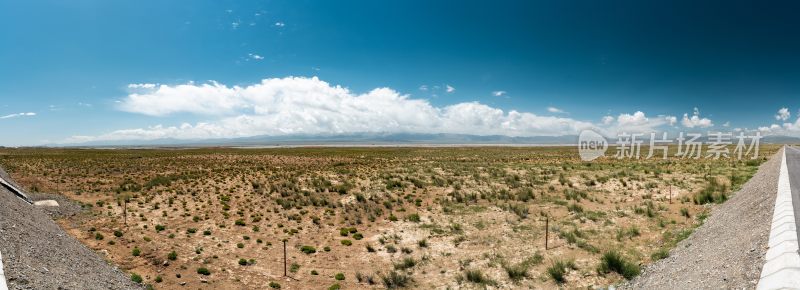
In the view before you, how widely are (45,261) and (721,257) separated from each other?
17882 mm

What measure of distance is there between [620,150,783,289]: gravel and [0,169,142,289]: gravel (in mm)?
14641

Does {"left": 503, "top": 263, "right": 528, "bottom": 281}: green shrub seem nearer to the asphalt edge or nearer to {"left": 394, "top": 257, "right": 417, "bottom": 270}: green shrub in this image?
{"left": 394, "top": 257, "right": 417, "bottom": 270}: green shrub

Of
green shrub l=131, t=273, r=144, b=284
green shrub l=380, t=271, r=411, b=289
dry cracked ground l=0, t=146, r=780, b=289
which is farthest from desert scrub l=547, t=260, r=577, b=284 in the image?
green shrub l=131, t=273, r=144, b=284

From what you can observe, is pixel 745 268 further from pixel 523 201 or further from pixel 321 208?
pixel 321 208

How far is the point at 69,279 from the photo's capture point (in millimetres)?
9695

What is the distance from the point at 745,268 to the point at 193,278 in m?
16.2

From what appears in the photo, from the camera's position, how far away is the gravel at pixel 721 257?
766 centimetres

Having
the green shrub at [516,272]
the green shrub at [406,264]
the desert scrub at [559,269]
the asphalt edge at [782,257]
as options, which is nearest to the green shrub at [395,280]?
the green shrub at [406,264]

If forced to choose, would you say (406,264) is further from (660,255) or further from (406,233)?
(660,255)

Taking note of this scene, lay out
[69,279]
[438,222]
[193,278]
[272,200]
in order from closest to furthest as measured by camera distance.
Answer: [69,279]
[193,278]
[438,222]
[272,200]

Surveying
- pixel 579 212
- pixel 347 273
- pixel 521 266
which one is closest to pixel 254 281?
pixel 347 273

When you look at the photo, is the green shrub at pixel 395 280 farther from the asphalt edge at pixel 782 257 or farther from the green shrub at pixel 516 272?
the asphalt edge at pixel 782 257

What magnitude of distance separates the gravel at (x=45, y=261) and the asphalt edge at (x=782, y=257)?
14401 mm

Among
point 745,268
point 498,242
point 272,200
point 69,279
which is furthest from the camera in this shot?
point 272,200
